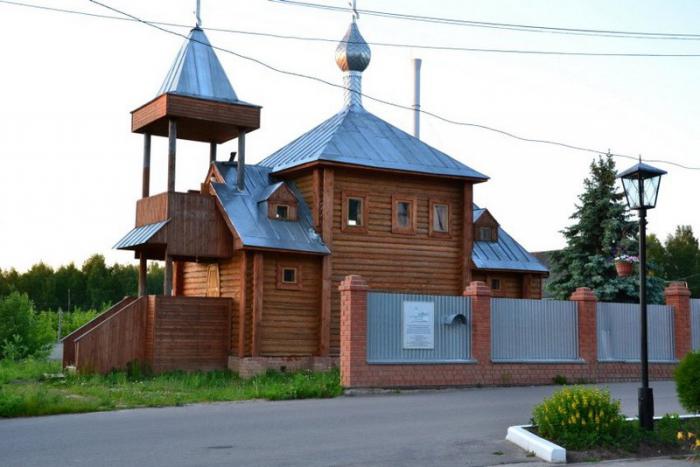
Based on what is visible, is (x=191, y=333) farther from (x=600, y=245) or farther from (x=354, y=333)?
(x=600, y=245)

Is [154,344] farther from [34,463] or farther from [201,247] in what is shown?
[34,463]

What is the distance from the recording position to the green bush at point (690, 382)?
13805 millimetres

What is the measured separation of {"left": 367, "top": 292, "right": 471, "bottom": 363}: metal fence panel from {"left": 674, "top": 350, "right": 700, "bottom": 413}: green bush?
8.49 meters

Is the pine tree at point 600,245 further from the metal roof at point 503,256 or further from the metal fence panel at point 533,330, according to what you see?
the metal fence panel at point 533,330

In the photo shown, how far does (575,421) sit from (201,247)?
14963mm

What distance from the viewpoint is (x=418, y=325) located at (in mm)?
22062

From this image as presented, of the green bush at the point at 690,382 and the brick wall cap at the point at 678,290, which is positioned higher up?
the brick wall cap at the point at 678,290

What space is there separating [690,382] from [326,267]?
45.6ft

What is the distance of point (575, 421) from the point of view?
1286 cm

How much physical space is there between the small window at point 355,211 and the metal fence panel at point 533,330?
575cm

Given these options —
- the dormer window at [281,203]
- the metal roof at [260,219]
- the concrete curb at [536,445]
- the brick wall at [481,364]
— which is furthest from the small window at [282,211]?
the concrete curb at [536,445]

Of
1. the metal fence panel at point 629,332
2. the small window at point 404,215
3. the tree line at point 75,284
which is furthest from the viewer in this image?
the tree line at point 75,284

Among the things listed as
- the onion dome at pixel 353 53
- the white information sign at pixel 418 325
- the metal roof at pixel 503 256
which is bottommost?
the white information sign at pixel 418 325

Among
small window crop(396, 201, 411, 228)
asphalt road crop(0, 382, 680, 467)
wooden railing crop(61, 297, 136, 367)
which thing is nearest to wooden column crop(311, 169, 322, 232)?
small window crop(396, 201, 411, 228)
